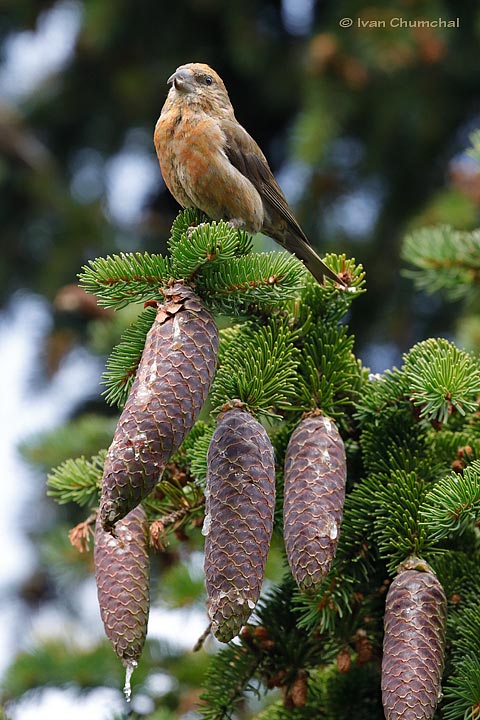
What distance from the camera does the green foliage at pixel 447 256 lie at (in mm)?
2633

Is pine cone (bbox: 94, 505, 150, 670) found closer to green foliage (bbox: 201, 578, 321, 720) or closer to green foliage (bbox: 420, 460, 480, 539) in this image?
green foliage (bbox: 201, 578, 321, 720)

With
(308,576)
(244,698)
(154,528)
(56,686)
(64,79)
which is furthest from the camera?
(64,79)

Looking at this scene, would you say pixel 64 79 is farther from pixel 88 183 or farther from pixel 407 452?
pixel 407 452

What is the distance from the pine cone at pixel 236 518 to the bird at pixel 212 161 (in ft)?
3.34

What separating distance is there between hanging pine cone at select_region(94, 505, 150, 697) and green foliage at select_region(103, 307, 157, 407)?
0.26 m

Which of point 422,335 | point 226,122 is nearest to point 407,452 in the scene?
point 226,122

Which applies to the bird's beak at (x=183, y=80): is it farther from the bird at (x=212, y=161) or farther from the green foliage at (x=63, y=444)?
the green foliage at (x=63, y=444)

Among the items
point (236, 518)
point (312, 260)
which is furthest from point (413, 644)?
point (312, 260)

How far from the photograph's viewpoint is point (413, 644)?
Answer: 150cm

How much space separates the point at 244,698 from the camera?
6.32 ft

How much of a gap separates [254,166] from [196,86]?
311 mm

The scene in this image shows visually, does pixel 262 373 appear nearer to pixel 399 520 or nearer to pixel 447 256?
pixel 399 520

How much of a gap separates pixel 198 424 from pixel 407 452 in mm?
475

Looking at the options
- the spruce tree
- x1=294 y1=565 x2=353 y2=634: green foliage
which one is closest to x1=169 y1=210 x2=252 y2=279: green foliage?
the spruce tree
